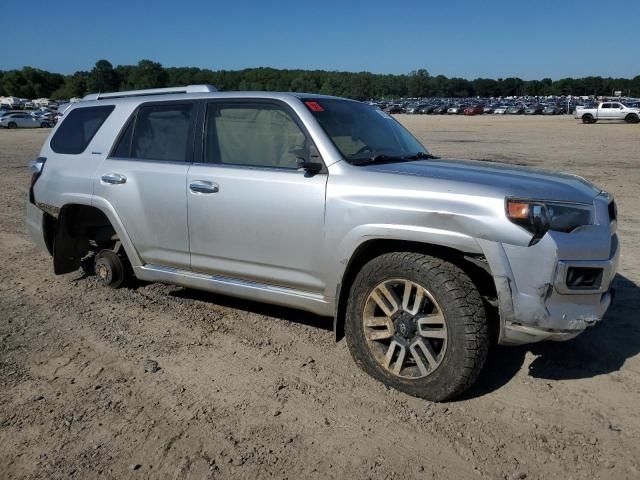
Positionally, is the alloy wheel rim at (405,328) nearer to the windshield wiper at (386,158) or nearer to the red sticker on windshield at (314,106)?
the windshield wiper at (386,158)

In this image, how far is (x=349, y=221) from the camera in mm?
3662

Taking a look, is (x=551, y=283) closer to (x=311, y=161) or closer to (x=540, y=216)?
(x=540, y=216)

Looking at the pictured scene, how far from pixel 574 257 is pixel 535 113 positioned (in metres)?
89.1

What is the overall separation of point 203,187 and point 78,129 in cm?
188

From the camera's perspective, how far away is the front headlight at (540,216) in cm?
313

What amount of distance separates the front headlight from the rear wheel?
3.80 m

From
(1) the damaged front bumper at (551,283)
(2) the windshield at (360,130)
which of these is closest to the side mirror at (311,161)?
(2) the windshield at (360,130)

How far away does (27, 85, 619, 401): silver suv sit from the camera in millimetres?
3213

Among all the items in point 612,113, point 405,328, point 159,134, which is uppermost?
point 159,134

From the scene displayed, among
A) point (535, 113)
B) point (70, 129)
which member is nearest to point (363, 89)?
point (535, 113)

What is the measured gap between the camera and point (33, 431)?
3.21 meters

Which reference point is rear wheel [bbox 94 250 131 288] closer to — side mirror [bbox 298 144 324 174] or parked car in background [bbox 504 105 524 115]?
side mirror [bbox 298 144 324 174]

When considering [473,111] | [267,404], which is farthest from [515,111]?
[267,404]

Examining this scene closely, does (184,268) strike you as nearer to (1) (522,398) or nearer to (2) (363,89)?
(1) (522,398)
